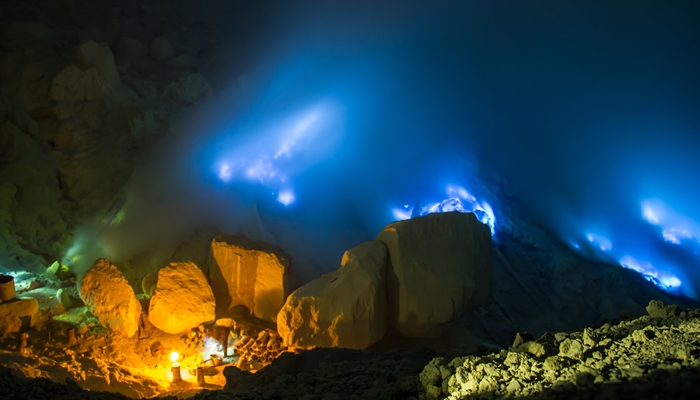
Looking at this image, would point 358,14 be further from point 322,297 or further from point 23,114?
point 322,297

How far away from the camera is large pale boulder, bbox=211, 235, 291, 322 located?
755cm

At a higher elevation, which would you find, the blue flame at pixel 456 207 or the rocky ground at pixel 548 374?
the blue flame at pixel 456 207

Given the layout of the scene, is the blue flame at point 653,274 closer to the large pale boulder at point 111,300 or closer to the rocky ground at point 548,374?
the rocky ground at point 548,374

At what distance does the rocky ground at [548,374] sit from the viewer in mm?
1902

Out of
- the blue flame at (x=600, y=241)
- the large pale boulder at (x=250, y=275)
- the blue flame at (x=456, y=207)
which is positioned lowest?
the large pale boulder at (x=250, y=275)

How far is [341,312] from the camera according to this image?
243 inches

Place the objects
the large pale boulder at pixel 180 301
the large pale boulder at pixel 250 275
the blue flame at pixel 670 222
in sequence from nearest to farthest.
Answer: the large pale boulder at pixel 180 301 < the large pale boulder at pixel 250 275 < the blue flame at pixel 670 222

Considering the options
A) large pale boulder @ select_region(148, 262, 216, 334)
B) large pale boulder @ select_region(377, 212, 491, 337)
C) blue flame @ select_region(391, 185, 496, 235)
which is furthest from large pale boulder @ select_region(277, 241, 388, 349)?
blue flame @ select_region(391, 185, 496, 235)

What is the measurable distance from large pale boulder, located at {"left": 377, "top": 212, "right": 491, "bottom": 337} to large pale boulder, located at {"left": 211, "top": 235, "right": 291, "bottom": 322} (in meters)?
1.91

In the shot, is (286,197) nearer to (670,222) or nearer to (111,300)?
(111,300)

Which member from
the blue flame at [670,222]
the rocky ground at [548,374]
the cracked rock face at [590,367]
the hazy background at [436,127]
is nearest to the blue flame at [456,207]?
the hazy background at [436,127]

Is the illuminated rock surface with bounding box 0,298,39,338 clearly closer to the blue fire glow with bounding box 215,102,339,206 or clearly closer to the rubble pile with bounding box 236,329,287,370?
the rubble pile with bounding box 236,329,287,370

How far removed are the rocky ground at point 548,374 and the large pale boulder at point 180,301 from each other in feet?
11.2

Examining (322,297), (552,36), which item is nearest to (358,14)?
(552,36)
